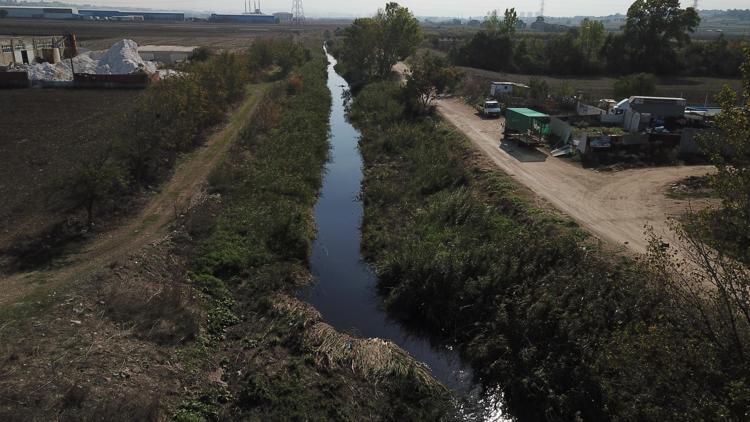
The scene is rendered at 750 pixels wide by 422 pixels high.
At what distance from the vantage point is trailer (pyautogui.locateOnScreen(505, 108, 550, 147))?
1270 inches

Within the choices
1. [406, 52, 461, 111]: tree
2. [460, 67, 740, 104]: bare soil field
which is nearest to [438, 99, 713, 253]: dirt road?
[406, 52, 461, 111]: tree

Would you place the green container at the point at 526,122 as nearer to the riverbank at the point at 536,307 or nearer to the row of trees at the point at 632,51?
the riverbank at the point at 536,307

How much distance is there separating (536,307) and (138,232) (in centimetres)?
1493

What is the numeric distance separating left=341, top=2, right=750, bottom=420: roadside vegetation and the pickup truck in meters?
15.8

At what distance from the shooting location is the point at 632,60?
68312 mm

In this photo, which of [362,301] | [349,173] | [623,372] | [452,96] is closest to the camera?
[623,372]

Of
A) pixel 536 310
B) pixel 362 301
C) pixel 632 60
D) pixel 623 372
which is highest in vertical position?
pixel 632 60

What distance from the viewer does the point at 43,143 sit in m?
30.2

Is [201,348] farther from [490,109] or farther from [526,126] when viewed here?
[490,109]

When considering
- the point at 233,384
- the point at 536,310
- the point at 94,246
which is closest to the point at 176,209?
the point at 94,246

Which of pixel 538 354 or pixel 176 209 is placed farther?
pixel 176 209

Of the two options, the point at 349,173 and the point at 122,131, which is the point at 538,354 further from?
the point at 122,131

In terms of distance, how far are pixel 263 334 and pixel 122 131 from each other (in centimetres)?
1936

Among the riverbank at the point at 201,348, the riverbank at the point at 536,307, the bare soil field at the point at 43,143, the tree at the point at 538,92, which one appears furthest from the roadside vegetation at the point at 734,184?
the tree at the point at 538,92
